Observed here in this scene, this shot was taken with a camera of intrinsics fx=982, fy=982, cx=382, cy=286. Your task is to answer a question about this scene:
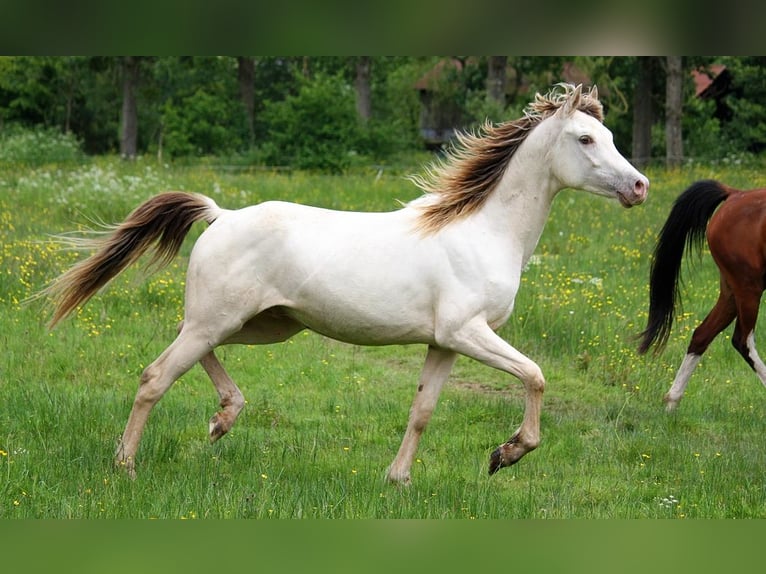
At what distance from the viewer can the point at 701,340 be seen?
878 centimetres

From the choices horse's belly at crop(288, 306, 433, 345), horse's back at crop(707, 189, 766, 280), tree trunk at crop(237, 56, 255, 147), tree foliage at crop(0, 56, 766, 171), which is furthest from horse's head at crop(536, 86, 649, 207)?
tree trunk at crop(237, 56, 255, 147)

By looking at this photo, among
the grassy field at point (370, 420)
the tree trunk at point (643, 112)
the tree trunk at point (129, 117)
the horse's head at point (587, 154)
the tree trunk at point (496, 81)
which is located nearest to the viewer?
the grassy field at point (370, 420)

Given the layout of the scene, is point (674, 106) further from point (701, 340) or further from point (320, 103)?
point (701, 340)

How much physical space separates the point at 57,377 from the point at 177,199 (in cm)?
283

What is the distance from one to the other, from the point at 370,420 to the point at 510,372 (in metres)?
2.25

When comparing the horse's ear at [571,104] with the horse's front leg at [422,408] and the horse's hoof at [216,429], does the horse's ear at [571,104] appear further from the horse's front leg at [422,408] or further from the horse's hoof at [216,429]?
the horse's hoof at [216,429]

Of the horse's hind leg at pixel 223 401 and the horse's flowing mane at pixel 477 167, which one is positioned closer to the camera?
the horse's flowing mane at pixel 477 167

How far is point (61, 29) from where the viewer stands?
7.08ft

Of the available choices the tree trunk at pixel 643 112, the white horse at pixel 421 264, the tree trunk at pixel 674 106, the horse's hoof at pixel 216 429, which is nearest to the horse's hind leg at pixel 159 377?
the white horse at pixel 421 264

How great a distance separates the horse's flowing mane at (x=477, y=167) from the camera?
601cm

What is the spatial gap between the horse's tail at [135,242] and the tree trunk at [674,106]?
2254 centimetres

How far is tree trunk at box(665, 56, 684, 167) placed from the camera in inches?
1080

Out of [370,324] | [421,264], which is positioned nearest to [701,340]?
[421,264]

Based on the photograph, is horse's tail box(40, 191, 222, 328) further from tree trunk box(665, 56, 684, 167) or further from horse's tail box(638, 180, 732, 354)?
tree trunk box(665, 56, 684, 167)
